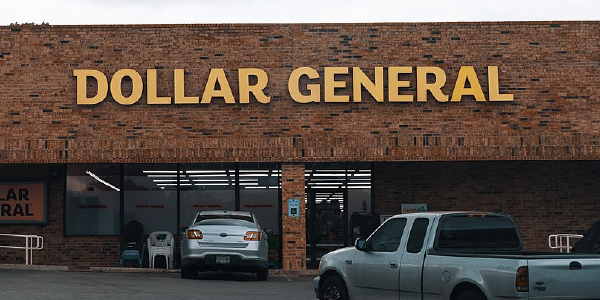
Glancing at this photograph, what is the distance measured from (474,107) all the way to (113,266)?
9.94 m

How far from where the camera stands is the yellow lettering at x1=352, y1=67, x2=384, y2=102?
23578 mm

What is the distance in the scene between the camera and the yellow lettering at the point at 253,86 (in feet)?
77.5

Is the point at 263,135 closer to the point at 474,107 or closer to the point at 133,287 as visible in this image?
the point at 474,107

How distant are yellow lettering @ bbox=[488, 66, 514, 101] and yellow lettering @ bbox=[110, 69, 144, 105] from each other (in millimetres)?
8277

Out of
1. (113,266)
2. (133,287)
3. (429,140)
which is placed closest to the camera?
(133,287)

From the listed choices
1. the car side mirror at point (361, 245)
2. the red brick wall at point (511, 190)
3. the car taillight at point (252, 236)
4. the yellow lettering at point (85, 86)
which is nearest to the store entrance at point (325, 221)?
the red brick wall at point (511, 190)

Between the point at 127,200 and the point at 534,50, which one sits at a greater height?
the point at 534,50

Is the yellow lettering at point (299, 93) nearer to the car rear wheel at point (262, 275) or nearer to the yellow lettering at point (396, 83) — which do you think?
the yellow lettering at point (396, 83)

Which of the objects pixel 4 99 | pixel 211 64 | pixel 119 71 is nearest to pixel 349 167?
pixel 211 64

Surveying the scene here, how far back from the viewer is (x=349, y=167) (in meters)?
25.9

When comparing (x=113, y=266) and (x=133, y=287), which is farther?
(x=113, y=266)

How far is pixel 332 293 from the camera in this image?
539 inches

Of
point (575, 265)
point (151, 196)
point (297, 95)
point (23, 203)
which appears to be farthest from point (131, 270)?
point (575, 265)

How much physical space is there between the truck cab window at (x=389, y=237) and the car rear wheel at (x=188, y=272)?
7.58m
